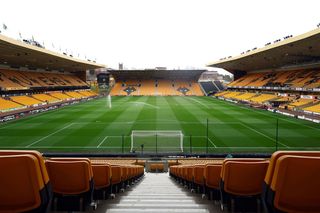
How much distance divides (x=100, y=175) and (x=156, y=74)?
8946cm

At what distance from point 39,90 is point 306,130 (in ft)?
167

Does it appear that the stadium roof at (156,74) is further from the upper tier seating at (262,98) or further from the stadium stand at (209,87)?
the upper tier seating at (262,98)

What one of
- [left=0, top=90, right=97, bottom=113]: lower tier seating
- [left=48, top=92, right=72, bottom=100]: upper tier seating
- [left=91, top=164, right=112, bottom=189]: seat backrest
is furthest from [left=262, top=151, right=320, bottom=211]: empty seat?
[left=48, top=92, right=72, bottom=100]: upper tier seating

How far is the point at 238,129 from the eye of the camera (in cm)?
2908

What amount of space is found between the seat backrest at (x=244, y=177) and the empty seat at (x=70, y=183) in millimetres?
1700

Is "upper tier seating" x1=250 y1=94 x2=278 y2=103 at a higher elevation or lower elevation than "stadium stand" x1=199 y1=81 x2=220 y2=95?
lower

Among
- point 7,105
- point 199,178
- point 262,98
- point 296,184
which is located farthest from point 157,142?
point 262,98

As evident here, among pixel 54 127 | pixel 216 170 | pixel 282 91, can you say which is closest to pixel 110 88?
pixel 282 91

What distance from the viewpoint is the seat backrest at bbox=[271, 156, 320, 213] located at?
2312mm

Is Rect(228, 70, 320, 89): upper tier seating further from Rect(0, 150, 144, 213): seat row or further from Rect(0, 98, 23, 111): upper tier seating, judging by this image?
Rect(0, 98, 23, 111): upper tier seating

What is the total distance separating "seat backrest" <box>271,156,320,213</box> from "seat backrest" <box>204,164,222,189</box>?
2.00 metres

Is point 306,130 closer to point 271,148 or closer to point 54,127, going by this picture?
point 271,148

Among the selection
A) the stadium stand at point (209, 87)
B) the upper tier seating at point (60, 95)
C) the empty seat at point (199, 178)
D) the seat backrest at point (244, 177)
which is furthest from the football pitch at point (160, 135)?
the stadium stand at point (209, 87)

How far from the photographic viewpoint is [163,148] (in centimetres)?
2220
